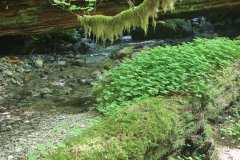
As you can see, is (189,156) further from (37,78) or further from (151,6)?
(37,78)

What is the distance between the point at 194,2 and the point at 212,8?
0.63m

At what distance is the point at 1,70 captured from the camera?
31.0 feet

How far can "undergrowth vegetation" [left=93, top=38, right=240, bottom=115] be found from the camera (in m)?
5.87

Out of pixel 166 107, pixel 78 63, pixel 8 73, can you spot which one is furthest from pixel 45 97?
pixel 166 107

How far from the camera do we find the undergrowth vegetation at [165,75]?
587 centimetres

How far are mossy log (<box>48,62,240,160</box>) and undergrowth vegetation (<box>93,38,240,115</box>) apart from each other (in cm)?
32

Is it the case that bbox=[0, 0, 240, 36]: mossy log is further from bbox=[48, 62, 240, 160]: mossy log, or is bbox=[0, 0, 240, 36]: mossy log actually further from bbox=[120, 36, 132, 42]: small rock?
bbox=[48, 62, 240, 160]: mossy log

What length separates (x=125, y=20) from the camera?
7.12 m

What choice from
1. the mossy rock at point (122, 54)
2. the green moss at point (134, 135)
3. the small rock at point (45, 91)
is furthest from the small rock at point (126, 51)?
the green moss at point (134, 135)

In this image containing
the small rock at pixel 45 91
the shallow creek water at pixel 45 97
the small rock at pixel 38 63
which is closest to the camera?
the shallow creek water at pixel 45 97

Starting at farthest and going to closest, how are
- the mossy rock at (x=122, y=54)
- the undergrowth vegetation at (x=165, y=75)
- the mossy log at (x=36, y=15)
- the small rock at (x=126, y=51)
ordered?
the small rock at (x=126, y=51)
the mossy rock at (x=122, y=54)
the mossy log at (x=36, y=15)
the undergrowth vegetation at (x=165, y=75)

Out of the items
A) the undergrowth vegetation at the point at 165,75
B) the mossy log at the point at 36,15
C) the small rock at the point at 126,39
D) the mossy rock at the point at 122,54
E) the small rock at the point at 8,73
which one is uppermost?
the mossy log at the point at 36,15

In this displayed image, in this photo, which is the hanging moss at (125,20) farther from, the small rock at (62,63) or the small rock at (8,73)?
the small rock at (62,63)

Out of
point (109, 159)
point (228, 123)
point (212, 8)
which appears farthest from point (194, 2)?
point (109, 159)
